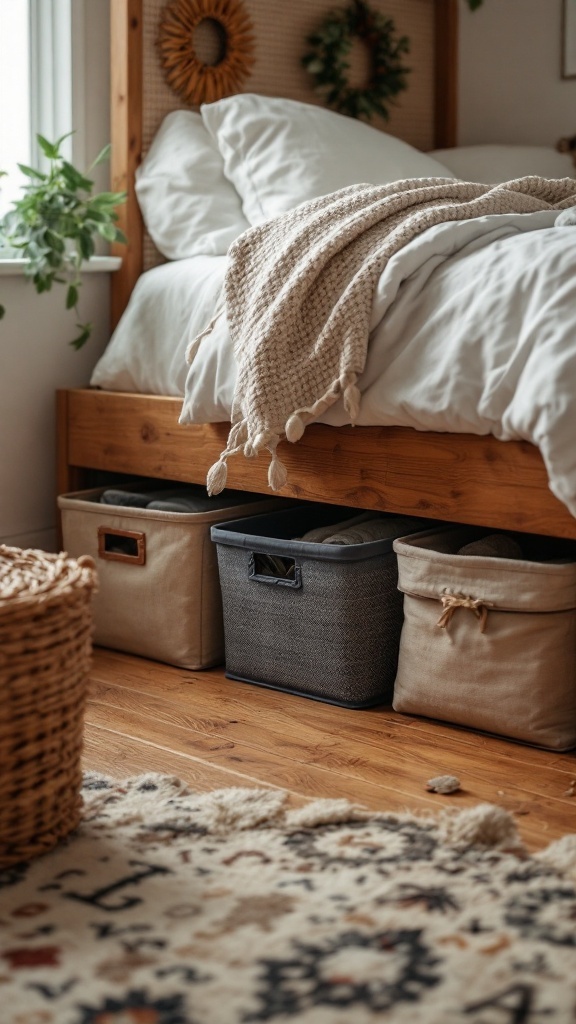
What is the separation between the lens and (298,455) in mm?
2184

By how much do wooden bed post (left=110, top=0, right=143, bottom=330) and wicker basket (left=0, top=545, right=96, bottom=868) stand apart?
1.44 meters

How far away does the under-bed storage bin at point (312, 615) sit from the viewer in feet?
6.76

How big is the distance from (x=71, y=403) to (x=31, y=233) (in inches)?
15.0

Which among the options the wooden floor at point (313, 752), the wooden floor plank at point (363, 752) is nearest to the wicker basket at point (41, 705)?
the wooden floor at point (313, 752)

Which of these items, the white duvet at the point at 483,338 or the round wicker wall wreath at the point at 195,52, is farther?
the round wicker wall wreath at the point at 195,52

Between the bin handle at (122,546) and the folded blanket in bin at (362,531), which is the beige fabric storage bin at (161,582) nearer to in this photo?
the bin handle at (122,546)

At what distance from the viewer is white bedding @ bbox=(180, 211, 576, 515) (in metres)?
1.72

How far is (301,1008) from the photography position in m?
1.09

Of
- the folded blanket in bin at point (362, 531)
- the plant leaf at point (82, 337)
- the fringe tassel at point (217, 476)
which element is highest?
the plant leaf at point (82, 337)

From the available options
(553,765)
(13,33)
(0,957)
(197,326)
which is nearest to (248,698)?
(553,765)

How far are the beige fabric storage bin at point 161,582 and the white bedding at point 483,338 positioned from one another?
0.43 meters

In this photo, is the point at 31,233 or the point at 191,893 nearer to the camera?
the point at 191,893

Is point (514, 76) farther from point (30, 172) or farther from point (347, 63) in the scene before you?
point (30, 172)

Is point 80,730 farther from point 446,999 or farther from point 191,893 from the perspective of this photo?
point 446,999
